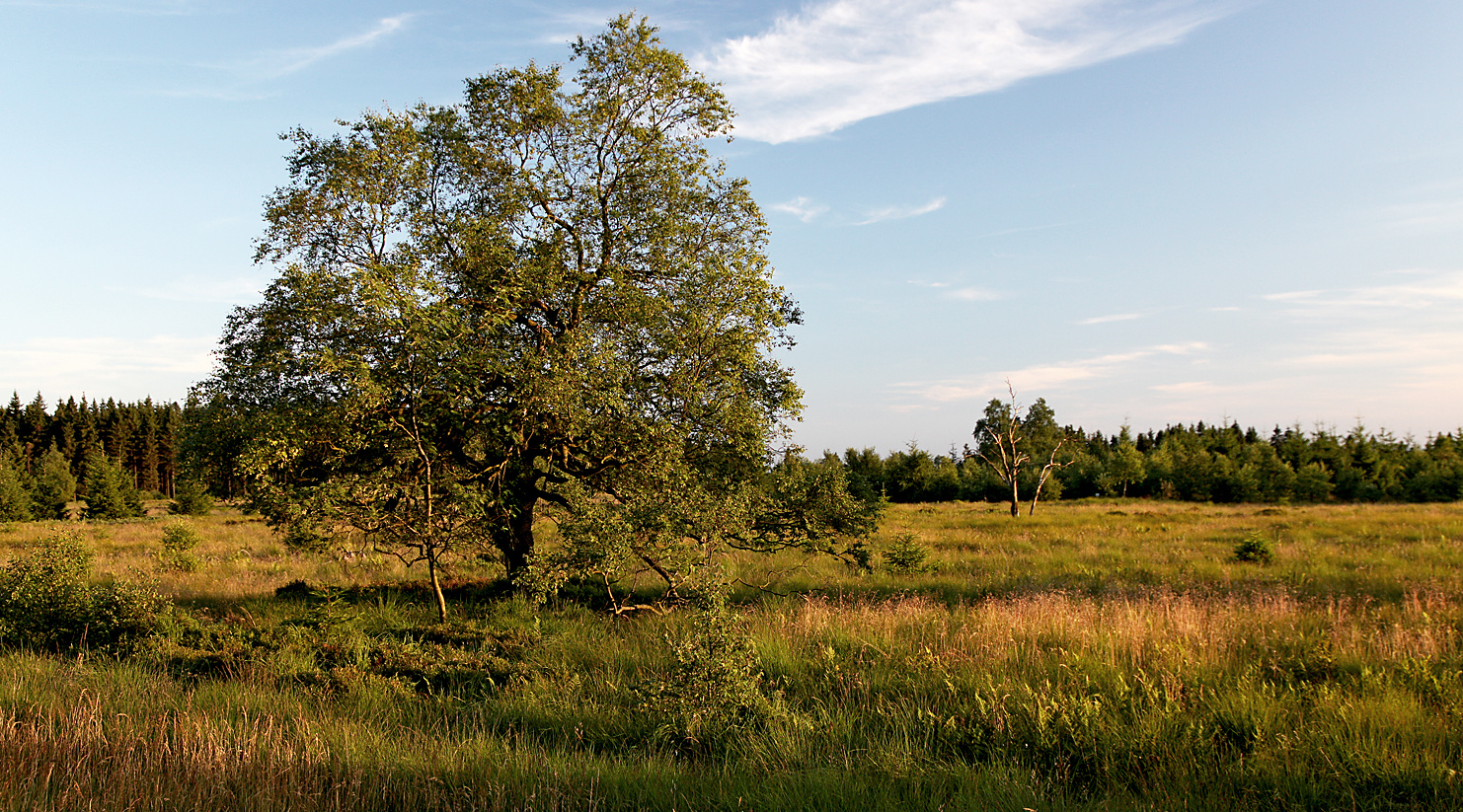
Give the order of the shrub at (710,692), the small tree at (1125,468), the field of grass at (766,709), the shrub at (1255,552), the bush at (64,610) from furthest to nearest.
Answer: the small tree at (1125,468) → the shrub at (1255,552) → the bush at (64,610) → the shrub at (710,692) → the field of grass at (766,709)

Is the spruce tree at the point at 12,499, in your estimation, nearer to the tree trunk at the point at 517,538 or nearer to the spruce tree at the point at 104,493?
the spruce tree at the point at 104,493

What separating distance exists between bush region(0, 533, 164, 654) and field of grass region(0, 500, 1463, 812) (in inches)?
23.4

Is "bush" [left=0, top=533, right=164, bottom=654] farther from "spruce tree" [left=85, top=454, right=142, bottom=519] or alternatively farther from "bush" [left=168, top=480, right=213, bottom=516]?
"spruce tree" [left=85, top=454, right=142, bottom=519]

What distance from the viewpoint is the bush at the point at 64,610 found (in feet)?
28.8

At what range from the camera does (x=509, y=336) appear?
11359mm

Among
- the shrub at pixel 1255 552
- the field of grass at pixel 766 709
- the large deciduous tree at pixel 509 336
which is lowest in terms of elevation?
the shrub at pixel 1255 552

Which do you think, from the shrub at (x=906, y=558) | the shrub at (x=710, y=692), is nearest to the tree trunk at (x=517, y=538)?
the shrub at (x=710, y=692)

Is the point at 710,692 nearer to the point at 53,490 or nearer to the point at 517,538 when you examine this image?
the point at 517,538

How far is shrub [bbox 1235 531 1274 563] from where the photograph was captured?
53.6 feet

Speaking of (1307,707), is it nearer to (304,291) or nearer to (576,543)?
(576,543)

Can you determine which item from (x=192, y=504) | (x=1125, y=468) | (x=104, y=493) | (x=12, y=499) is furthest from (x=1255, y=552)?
(x=12, y=499)

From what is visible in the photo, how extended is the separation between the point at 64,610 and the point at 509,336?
6.79 metres

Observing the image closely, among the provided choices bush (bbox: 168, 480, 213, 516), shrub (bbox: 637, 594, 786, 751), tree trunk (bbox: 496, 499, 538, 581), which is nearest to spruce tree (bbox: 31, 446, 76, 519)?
bush (bbox: 168, 480, 213, 516)

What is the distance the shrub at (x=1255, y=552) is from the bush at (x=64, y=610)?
2094 centimetres
